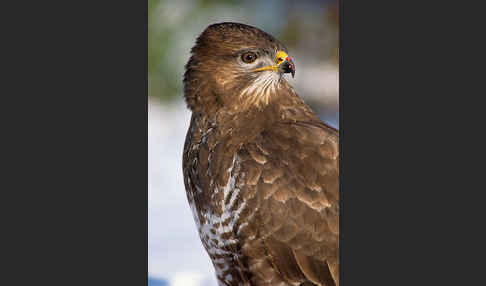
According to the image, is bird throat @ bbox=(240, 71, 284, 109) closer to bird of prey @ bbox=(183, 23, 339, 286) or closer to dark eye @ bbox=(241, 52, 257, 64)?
bird of prey @ bbox=(183, 23, 339, 286)

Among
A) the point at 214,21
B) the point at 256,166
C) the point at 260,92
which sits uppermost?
the point at 214,21

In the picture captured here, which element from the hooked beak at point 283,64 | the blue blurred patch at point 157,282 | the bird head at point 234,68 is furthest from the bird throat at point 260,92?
the blue blurred patch at point 157,282

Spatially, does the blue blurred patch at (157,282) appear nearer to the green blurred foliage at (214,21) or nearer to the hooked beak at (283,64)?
the green blurred foliage at (214,21)

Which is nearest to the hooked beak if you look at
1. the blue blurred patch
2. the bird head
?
the bird head

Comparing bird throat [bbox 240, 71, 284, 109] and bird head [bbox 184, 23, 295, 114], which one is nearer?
bird head [bbox 184, 23, 295, 114]

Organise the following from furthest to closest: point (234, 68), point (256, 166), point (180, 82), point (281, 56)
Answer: point (180, 82) → point (234, 68) → point (281, 56) → point (256, 166)

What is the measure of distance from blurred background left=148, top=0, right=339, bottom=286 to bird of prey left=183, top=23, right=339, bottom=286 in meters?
0.10

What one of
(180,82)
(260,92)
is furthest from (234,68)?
(180,82)

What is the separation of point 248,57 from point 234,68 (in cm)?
14

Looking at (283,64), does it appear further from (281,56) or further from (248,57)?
(248,57)

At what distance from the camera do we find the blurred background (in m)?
4.45

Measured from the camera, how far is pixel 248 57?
14.8 feet

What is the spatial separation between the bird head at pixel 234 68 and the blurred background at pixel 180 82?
0.10 m

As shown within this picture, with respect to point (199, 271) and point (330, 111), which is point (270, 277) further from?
point (330, 111)
